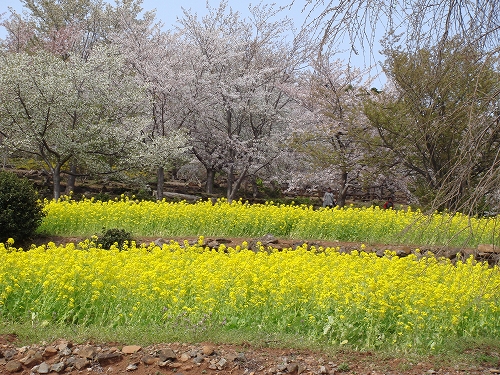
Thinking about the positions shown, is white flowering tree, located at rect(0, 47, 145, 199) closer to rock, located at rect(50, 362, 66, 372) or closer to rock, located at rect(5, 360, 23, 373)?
rock, located at rect(5, 360, 23, 373)

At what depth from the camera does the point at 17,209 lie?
11586 millimetres

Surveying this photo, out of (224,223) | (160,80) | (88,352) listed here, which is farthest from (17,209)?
(160,80)

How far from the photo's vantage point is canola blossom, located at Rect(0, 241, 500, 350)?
217 inches

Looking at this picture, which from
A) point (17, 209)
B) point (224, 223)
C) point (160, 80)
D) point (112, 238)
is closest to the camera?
point (112, 238)

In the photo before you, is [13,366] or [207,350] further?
[207,350]

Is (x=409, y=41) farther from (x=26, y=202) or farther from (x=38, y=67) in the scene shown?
(x=38, y=67)

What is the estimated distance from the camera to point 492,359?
512cm

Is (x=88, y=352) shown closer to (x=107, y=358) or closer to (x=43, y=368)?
(x=107, y=358)

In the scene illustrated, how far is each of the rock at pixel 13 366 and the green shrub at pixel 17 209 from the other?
7215 millimetres

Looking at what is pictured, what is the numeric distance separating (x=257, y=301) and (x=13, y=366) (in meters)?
2.32

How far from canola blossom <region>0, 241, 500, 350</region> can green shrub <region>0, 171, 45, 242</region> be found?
5116mm

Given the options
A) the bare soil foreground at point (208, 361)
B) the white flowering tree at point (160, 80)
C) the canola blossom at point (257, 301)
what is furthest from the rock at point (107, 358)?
the white flowering tree at point (160, 80)

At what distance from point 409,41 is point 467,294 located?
3.11 meters

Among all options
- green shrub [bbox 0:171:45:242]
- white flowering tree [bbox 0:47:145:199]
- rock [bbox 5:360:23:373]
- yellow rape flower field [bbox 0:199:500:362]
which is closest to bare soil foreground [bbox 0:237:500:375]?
rock [bbox 5:360:23:373]
